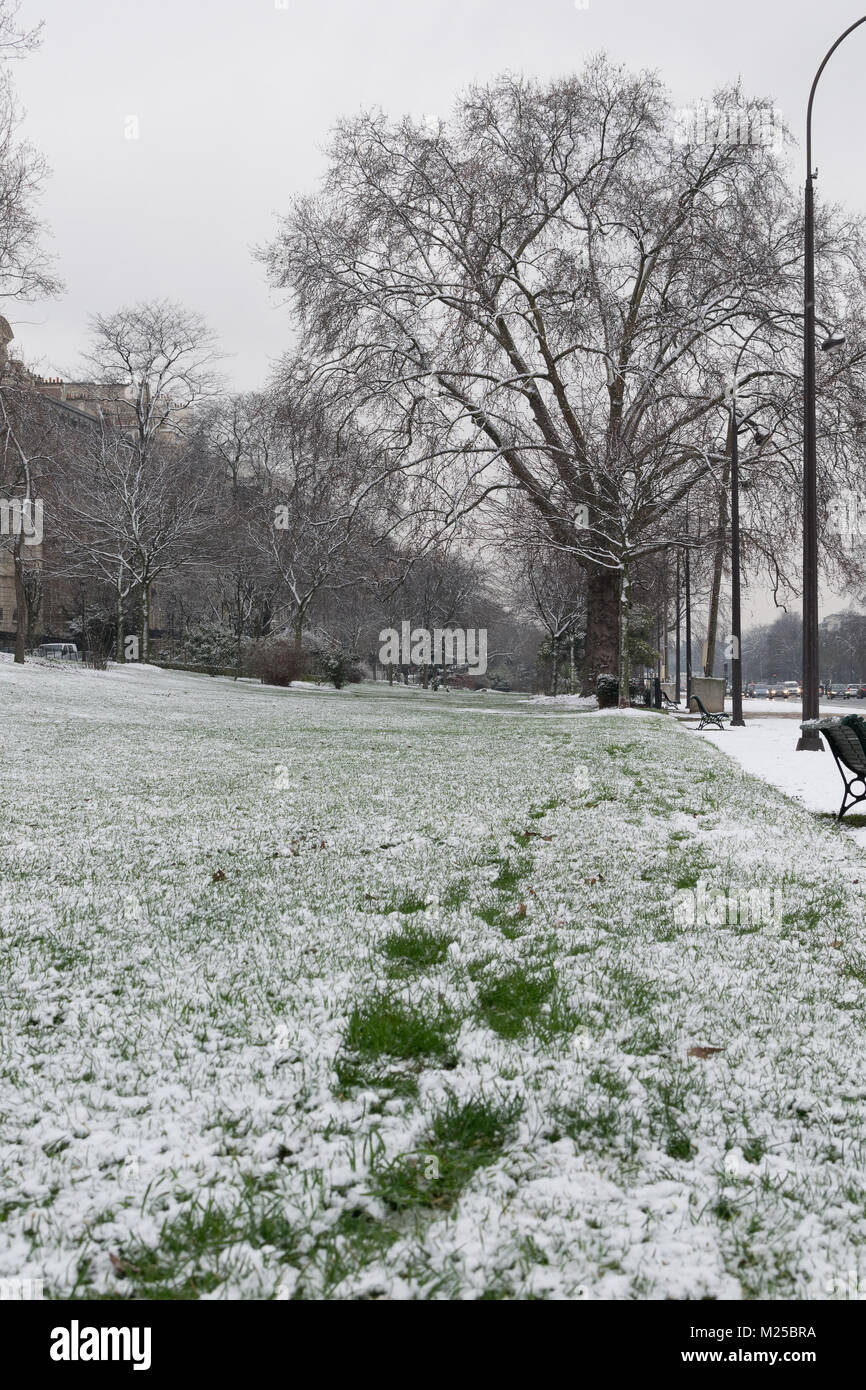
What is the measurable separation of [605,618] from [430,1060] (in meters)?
26.0

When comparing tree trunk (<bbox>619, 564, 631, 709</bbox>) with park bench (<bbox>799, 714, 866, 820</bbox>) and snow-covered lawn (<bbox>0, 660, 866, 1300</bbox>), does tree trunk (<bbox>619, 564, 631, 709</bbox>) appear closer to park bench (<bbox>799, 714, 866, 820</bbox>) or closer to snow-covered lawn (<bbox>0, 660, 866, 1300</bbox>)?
park bench (<bbox>799, 714, 866, 820</bbox>)

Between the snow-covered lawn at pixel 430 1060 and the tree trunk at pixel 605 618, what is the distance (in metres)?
21.3

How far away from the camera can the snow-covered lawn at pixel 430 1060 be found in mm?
2104

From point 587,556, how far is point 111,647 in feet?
110

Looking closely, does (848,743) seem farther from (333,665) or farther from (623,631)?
(333,665)

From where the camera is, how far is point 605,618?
28.2 meters

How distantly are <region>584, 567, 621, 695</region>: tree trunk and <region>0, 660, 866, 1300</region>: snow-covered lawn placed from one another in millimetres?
21259

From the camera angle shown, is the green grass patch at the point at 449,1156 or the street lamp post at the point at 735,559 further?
the street lamp post at the point at 735,559

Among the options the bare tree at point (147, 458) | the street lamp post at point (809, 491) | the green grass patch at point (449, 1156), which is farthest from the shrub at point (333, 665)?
the green grass patch at point (449, 1156)

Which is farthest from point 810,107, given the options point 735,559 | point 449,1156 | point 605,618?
point 449,1156

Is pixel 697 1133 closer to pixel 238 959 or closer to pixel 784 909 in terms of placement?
pixel 238 959

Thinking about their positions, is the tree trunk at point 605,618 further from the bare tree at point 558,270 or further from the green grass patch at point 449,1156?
the green grass patch at point 449,1156
